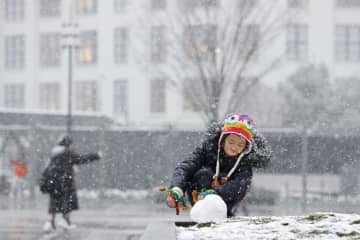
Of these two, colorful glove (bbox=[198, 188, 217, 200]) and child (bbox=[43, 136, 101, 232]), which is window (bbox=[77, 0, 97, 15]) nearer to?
child (bbox=[43, 136, 101, 232])

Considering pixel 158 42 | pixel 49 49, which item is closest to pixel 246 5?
pixel 158 42

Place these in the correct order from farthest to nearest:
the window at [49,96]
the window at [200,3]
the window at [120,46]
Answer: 1. the window at [49,96]
2. the window at [120,46]
3. the window at [200,3]

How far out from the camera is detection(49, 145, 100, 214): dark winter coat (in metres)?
13.0

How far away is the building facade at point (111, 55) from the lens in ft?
133

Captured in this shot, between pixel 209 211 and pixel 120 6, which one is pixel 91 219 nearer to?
pixel 209 211

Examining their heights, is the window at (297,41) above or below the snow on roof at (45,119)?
above

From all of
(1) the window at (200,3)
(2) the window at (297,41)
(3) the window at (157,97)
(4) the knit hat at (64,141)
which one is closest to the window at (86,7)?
(3) the window at (157,97)

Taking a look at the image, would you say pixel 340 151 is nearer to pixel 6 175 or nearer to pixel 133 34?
pixel 6 175

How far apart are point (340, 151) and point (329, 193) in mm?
1371

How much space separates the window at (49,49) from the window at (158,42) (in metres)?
13.7

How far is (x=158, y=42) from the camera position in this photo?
91.2 feet

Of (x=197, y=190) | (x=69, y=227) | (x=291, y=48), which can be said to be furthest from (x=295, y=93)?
(x=197, y=190)

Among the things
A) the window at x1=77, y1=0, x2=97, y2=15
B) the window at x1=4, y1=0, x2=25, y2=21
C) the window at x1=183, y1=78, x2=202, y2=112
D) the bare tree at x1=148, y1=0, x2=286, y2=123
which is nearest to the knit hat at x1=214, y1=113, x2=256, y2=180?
the bare tree at x1=148, y1=0, x2=286, y2=123

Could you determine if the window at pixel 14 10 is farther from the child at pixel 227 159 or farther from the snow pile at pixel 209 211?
the snow pile at pixel 209 211
